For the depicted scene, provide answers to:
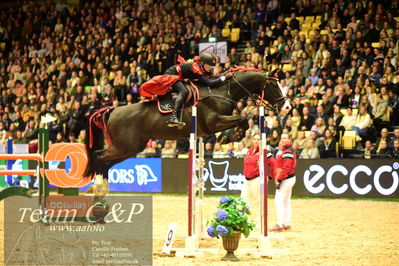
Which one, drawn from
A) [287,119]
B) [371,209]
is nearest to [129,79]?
[287,119]

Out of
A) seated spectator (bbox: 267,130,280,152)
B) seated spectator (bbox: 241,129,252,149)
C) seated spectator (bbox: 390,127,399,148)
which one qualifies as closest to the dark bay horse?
seated spectator (bbox: 390,127,399,148)

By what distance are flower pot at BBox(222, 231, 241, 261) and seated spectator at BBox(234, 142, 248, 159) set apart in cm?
888

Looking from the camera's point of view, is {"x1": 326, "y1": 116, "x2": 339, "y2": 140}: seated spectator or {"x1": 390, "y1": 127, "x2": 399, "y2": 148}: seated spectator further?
{"x1": 326, "y1": 116, "x2": 339, "y2": 140}: seated spectator

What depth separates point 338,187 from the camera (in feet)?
55.1

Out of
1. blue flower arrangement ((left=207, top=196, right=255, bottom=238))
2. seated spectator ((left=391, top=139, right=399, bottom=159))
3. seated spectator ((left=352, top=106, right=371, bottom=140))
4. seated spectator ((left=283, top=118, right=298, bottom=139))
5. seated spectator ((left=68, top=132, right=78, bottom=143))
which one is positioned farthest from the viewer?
seated spectator ((left=68, top=132, right=78, bottom=143))

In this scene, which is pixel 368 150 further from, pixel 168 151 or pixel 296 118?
pixel 168 151

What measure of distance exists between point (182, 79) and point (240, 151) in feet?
24.6

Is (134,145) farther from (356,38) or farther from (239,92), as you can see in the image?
(356,38)

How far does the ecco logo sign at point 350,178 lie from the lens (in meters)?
16.2

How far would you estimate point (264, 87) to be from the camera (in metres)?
11.0

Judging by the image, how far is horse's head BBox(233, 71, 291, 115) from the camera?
430 inches

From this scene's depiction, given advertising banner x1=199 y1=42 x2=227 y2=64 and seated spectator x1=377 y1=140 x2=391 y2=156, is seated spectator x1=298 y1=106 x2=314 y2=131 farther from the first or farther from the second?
advertising banner x1=199 y1=42 x2=227 y2=64

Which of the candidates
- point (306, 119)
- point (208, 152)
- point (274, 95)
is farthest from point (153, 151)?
point (274, 95)

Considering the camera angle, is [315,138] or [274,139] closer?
[315,138]
